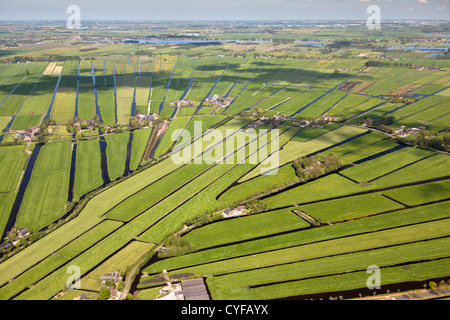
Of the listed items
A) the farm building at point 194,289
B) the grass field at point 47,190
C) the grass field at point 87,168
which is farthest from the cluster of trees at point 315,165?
the grass field at point 47,190

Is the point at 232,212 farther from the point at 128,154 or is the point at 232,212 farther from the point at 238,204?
the point at 128,154

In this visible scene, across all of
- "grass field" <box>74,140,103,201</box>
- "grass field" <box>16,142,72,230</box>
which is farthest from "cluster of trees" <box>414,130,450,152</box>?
"grass field" <box>16,142,72,230</box>

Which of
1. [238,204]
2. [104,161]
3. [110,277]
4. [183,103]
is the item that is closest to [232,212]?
[238,204]

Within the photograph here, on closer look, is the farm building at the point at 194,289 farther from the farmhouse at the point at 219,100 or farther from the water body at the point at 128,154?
the farmhouse at the point at 219,100

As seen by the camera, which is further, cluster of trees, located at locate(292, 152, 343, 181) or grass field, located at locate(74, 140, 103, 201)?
cluster of trees, located at locate(292, 152, 343, 181)

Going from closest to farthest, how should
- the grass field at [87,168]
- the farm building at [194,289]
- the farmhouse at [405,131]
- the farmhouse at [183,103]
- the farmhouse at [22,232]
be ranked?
the farm building at [194,289] → the farmhouse at [22,232] → the grass field at [87,168] → the farmhouse at [405,131] → the farmhouse at [183,103]

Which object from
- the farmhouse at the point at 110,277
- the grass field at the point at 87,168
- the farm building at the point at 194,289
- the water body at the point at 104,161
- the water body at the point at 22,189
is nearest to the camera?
the farm building at the point at 194,289

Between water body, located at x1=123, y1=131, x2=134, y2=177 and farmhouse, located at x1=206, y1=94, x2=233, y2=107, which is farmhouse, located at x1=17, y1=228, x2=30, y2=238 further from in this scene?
farmhouse, located at x1=206, y1=94, x2=233, y2=107
